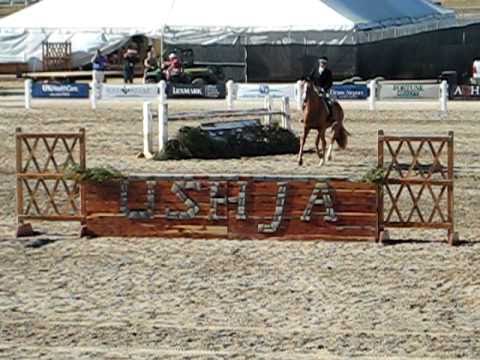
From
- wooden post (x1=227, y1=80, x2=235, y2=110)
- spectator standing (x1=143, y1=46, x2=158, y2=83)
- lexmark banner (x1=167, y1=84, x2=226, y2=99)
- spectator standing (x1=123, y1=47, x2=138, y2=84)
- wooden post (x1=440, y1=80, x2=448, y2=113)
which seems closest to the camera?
wooden post (x1=440, y1=80, x2=448, y2=113)

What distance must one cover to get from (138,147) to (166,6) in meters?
26.2

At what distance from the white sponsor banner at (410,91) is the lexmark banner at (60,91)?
8.57 meters

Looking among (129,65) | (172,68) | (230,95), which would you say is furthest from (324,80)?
(129,65)

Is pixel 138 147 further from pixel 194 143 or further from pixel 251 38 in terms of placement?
pixel 251 38

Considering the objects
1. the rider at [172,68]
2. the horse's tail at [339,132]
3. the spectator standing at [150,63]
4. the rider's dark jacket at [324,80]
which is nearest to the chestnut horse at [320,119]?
the horse's tail at [339,132]

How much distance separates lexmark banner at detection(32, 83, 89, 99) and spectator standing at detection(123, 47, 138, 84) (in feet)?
29.0

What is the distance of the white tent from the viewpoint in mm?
51375

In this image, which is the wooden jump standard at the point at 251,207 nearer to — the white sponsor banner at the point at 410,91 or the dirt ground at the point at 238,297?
the dirt ground at the point at 238,297

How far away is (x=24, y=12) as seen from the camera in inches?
2264

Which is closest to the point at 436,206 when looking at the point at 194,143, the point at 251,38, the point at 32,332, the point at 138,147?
the point at 32,332

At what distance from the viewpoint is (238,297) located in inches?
520

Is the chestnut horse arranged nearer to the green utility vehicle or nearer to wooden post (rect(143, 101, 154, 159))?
wooden post (rect(143, 101, 154, 159))

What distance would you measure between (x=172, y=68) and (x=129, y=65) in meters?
2.87

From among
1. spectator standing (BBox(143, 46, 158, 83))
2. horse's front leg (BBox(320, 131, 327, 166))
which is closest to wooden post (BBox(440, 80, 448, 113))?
horse's front leg (BBox(320, 131, 327, 166))
